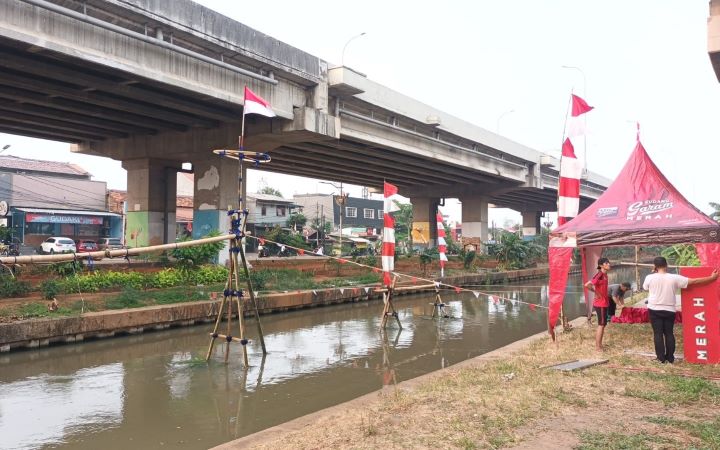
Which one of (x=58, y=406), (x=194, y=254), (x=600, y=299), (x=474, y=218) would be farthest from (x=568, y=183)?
(x=474, y=218)

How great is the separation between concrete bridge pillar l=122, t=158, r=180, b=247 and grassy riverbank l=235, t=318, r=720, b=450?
17.8 meters

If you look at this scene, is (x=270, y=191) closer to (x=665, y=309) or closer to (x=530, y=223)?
Result: (x=530, y=223)

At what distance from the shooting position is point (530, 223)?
204 feet

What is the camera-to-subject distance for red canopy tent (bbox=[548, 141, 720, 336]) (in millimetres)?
8578

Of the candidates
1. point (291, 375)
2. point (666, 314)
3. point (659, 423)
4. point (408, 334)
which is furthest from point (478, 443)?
point (408, 334)

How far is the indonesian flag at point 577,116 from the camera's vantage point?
986 cm

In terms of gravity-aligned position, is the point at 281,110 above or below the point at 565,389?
above

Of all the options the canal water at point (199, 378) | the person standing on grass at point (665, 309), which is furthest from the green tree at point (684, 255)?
the person standing on grass at point (665, 309)

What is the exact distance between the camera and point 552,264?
9367 millimetres

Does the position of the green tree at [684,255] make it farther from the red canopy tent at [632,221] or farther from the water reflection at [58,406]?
the water reflection at [58,406]

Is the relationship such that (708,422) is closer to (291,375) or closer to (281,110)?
(291,375)

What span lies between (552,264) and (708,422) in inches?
187

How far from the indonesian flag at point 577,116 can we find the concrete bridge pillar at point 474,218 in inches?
1173

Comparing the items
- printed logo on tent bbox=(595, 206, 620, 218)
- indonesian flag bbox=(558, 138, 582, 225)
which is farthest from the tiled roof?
printed logo on tent bbox=(595, 206, 620, 218)
